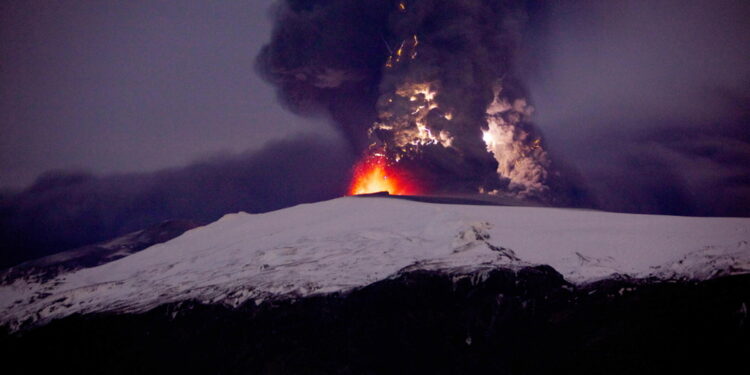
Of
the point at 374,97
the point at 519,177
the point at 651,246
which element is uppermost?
the point at 374,97

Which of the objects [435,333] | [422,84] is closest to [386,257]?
[435,333]

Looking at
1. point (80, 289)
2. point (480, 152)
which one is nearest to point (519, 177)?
point (480, 152)

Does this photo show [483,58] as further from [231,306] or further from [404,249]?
[231,306]

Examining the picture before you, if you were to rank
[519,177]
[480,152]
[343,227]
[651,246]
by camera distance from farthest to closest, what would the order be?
[519,177] → [480,152] → [343,227] → [651,246]

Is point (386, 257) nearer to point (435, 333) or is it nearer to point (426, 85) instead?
point (435, 333)

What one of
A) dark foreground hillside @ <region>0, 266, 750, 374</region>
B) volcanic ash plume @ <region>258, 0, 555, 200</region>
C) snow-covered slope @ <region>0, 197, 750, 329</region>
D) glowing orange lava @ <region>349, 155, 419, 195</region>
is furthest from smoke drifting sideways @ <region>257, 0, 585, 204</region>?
dark foreground hillside @ <region>0, 266, 750, 374</region>

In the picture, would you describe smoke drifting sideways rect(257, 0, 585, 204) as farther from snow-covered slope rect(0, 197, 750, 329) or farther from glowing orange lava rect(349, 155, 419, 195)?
snow-covered slope rect(0, 197, 750, 329)

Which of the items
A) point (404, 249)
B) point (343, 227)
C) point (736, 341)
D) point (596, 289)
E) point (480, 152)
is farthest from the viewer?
point (480, 152)
